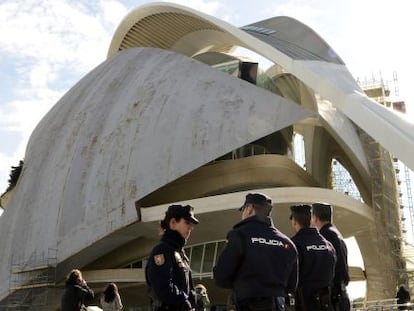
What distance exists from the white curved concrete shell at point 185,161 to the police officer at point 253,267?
11786 millimetres

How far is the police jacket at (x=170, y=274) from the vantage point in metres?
3.80

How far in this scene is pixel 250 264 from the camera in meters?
3.61

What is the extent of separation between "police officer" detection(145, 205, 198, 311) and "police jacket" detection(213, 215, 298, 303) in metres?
0.35

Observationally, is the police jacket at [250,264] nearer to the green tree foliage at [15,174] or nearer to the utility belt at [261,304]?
the utility belt at [261,304]

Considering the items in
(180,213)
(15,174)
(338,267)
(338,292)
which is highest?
(15,174)

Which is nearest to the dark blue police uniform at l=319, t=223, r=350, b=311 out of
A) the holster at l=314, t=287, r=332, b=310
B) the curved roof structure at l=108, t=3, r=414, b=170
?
the holster at l=314, t=287, r=332, b=310

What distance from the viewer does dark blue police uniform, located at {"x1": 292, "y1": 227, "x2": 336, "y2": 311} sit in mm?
4629

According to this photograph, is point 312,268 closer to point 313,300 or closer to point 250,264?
point 313,300

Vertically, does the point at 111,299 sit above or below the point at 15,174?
below

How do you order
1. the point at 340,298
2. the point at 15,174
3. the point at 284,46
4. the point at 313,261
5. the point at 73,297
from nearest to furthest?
the point at 313,261, the point at 340,298, the point at 73,297, the point at 284,46, the point at 15,174

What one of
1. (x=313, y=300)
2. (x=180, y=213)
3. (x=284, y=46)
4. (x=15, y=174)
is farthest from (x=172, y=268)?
(x=15, y=174)

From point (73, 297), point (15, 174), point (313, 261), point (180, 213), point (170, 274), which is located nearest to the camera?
point (170, 274)

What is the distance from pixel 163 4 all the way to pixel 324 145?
29.5 ft

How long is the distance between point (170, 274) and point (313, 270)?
4.47ft
